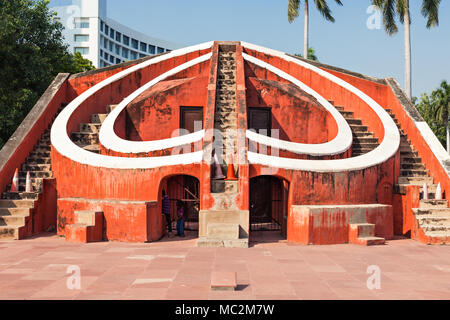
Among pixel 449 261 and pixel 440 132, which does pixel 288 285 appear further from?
pixel 440 132

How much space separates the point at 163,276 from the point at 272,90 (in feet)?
22.3

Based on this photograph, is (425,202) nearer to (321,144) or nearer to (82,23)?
(321,144)

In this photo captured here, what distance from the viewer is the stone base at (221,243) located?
24.9 feet

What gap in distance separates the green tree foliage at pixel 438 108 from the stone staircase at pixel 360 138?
2278cm

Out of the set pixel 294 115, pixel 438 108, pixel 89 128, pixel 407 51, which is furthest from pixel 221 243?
pixel 438 108

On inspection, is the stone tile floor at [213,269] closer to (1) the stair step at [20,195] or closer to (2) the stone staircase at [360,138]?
(1) the stair step at [20,195]

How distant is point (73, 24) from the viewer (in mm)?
52969

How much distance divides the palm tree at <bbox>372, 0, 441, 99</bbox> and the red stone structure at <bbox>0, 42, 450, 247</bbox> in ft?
13.4

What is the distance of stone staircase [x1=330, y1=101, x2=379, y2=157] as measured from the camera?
36.4 feet

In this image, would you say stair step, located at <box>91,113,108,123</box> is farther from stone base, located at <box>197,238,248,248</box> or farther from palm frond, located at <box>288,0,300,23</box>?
palm frond, located at <box>288,0,300,23</box>

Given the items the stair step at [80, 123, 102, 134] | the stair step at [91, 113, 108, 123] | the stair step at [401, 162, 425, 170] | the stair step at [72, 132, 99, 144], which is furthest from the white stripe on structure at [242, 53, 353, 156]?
the stair step at [91, 113, 108, 123]

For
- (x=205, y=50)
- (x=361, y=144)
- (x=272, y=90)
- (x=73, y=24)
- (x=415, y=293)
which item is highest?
(x=73, y=24)

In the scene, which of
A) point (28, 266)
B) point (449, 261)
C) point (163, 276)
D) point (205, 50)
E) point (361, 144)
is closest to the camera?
point (163, 276)

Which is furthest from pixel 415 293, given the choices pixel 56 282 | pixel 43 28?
pixel 43 28
